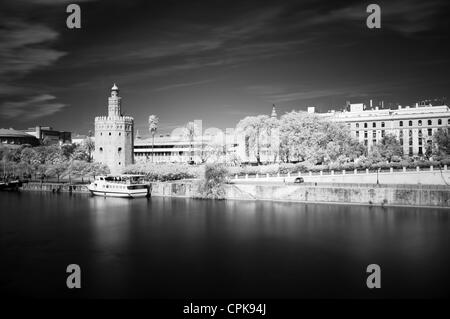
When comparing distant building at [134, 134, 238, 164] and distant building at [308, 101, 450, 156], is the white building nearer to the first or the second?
distant building at [308, 101, 450, 156]

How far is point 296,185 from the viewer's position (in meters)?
61.6

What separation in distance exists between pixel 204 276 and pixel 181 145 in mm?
111786

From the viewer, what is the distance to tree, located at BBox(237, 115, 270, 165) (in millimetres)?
88062

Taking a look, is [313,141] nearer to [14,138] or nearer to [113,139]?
[113,139]

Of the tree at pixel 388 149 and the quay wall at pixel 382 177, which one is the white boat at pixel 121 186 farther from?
the tree at pixel 388 149

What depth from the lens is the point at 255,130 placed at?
90.3 metres

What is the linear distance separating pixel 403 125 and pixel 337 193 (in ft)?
162

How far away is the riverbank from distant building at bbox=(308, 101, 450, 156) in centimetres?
4236

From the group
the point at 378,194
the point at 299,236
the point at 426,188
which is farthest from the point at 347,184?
the point at 299,236

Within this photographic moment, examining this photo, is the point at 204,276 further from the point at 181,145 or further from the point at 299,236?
the point at 181,145

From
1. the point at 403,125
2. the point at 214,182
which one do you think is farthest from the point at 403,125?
the point at 214,182

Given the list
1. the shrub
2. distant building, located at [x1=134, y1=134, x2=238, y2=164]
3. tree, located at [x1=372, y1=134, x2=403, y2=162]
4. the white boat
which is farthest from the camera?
distant building, located at [x1=134, y1=134, x2=238, y2=164]

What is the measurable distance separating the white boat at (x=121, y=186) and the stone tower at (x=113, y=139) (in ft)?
45.8

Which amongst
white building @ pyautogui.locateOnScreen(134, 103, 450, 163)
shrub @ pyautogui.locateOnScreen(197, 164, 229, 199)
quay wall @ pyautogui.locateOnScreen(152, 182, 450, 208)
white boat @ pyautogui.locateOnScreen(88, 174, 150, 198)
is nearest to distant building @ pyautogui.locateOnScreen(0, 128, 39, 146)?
white building @ pyautogui.locateOnScreen(134, 103, 450, 163)
